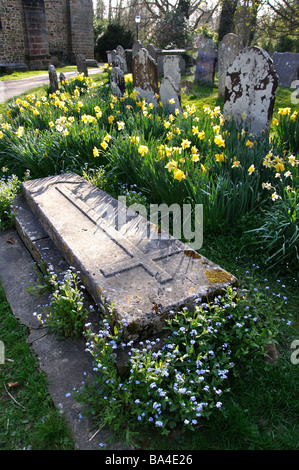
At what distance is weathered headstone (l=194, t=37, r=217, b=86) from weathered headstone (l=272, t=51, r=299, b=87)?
209cm

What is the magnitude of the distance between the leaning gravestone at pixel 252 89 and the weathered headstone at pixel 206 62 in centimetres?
668

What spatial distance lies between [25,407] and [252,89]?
12.8 feet

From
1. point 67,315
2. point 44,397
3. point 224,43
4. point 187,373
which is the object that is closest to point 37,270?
point 67,315

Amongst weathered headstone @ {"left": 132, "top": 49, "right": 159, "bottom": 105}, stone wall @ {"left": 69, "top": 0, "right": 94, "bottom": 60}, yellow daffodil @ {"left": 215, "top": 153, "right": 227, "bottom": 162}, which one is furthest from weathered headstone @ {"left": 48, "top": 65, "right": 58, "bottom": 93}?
stone wall @ {"left": 69, "top": 0, "right": 94, "bottom": 60}

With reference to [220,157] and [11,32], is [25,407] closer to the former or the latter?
[220,157]

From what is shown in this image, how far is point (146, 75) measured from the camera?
5840 mm

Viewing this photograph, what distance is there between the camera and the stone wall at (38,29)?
16.0 meters

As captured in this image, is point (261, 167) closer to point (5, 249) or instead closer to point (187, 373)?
point (187, 373)

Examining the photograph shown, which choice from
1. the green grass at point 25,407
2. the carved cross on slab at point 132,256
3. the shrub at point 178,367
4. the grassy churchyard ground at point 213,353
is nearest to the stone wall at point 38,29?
the grassy churchyard ground at point 213,353

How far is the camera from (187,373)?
1780mm

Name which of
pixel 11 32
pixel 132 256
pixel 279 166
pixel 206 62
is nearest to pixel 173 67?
pixel 206 62

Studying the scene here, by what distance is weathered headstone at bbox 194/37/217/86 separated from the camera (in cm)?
1020

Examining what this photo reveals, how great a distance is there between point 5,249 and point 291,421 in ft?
8.79

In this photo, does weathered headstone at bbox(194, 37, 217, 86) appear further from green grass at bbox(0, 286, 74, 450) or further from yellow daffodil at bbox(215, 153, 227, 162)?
green grass at bbox(0, 286, 74, 450)
